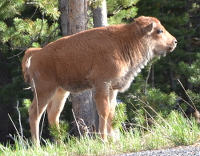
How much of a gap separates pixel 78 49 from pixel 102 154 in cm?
268

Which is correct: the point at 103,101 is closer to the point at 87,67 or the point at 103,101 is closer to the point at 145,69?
the point at 87,67

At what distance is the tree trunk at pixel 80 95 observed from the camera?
318 inches

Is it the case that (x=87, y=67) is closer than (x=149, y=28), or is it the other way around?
(x=87, y=67)

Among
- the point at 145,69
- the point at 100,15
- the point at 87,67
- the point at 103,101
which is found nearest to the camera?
the point at 103,101

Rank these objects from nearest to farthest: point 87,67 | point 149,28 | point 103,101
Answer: point 103,101 → point 87,67 → point 149,28

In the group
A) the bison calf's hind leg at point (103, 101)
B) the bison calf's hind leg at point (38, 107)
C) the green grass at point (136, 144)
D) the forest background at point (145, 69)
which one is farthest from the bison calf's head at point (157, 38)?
the green grass at point (136, 144)

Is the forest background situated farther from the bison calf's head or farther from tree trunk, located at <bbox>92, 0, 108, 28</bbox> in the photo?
the bison calf's head

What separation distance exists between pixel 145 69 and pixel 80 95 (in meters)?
5.09

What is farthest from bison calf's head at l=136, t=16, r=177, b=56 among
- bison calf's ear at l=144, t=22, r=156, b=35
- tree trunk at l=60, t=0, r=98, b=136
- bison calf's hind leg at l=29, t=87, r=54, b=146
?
bison calf's hind leg at l=29, t=87, r=54, b=146

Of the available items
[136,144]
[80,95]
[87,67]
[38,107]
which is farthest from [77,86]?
[136,144]

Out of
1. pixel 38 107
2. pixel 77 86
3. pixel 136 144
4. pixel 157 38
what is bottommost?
pixel 38 107

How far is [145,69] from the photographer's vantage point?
13.4 metres

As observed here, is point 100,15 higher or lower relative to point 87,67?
higher

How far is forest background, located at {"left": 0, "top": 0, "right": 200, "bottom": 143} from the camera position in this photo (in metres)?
9.91
